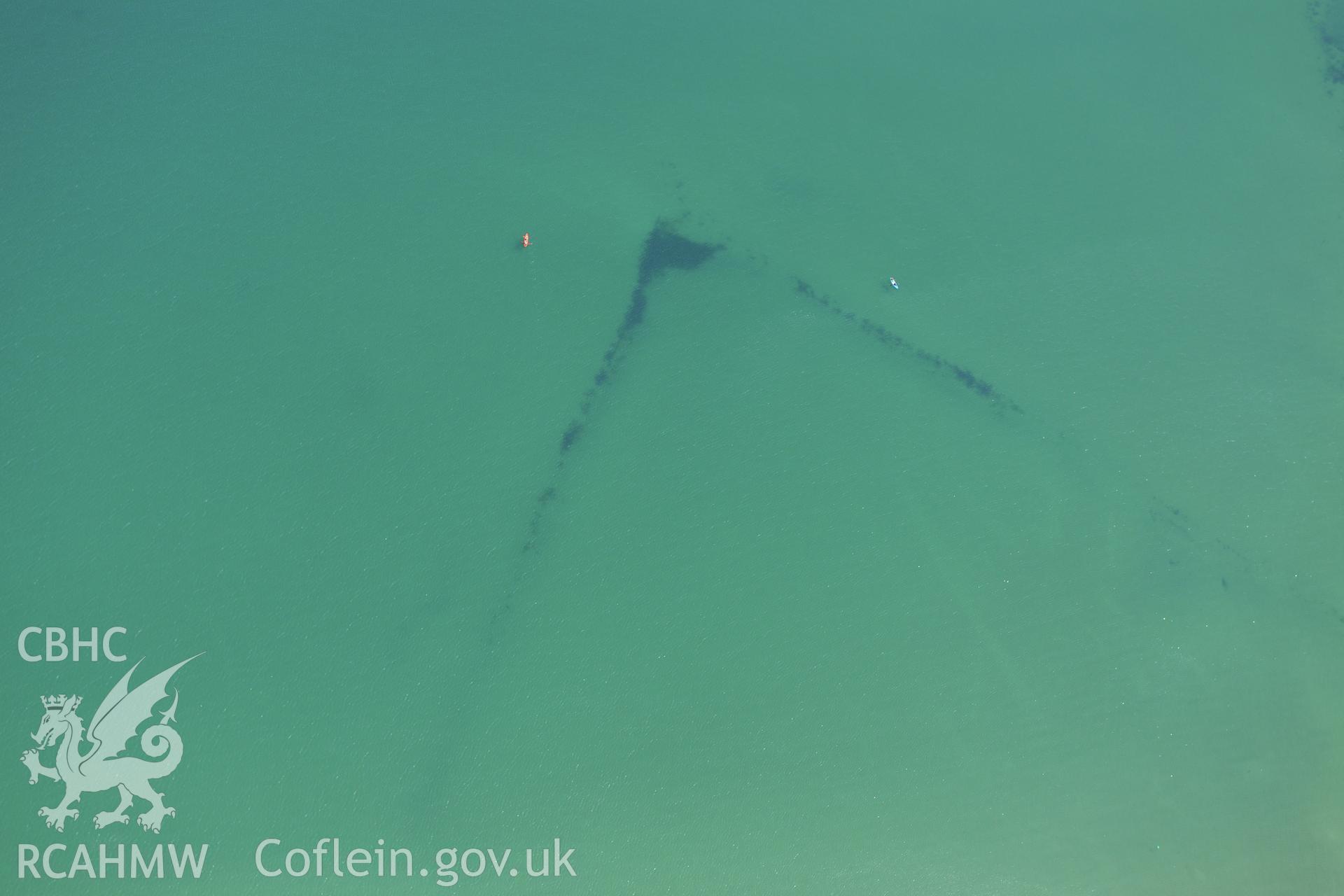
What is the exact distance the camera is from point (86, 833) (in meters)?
6.67

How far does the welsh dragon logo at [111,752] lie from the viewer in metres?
6.72

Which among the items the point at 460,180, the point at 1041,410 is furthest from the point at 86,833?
the point at 1041,410

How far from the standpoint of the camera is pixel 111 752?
6.79 m

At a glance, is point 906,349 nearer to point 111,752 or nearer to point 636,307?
point 636,307

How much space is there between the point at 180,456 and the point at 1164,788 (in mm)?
7231

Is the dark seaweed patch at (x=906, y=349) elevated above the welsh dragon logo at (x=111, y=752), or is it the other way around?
the dark seaweed patch at (x=906, y=349)

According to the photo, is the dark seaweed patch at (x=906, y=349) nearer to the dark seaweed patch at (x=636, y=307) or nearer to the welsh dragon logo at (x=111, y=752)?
the dark seaweed patch at (x=636, y=307)

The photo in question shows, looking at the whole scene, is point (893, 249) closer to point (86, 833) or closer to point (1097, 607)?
point (1097, 607)

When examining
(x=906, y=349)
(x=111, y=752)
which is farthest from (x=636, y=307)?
(x=111, y=752)

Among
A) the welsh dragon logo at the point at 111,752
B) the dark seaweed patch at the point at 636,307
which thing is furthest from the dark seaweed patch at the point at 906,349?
the welsh dragon logo at the point at 111,752

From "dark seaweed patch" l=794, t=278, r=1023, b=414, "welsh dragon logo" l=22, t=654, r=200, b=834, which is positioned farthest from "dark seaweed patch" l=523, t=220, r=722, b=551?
"welsh dragon logo" l=22, t=654, r=200, b=834

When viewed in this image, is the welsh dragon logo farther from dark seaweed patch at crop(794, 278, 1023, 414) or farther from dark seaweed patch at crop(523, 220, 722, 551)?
dark seaweed patch at crop(794, 278, 1023, 414)

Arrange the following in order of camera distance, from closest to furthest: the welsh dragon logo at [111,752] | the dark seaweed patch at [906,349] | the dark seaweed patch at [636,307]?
the welsh dragon logo at [111,752] → the dark seaweed patch at [636,307] → the dark seaweed patch at [906,349]

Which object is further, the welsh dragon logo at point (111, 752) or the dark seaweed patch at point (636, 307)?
the dark seaweed patch at point (636, 307)
